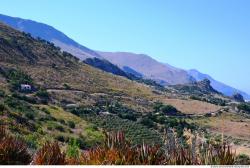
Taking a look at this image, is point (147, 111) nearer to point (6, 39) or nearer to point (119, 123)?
point (119, 123)

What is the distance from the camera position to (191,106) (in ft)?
376

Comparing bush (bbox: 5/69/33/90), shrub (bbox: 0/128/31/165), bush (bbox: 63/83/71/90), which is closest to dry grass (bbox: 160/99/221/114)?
bush (bbox: 63/83/71/90)

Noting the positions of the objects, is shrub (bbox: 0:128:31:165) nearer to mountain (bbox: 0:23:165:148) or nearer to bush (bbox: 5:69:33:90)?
mountain (bbox: 0:23:165:148)

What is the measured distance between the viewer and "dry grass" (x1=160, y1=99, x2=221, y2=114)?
4340 inches

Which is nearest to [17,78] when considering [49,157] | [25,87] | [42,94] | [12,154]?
[25,87]

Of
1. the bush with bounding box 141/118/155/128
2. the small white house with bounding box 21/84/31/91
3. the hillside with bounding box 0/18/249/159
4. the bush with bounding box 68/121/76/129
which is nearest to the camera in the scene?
the bush with bounding box 68/121/76/129

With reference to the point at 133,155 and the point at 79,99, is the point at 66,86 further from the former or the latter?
the point at 133,155

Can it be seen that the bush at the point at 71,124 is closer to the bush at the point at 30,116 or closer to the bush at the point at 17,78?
the bush at the point at 30,116

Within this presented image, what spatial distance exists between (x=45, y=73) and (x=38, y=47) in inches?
738

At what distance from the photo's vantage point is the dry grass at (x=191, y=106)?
11024 cm

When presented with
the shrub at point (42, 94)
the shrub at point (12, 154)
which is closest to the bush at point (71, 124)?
the shrub at point (42, 94)

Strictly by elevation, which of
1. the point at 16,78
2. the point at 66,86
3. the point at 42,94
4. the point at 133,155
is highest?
the point at 133,155

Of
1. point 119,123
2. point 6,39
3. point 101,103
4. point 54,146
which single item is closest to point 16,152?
point 54,146

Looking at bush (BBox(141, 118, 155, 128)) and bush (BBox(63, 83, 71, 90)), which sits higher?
bush (BBox(63, 83, 71, 90))
